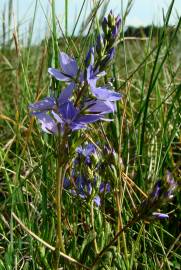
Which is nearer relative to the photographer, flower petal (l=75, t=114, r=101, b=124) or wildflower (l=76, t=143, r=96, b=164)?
flower petal (l=75, t=114, r=101, b=124)

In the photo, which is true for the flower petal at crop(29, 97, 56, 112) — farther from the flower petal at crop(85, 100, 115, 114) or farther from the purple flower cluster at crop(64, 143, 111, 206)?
the purple flower cluster at crop(64, 143, 111, 206)

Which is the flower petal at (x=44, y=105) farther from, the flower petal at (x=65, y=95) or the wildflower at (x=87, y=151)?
the wildflower at (x=87, y=151)

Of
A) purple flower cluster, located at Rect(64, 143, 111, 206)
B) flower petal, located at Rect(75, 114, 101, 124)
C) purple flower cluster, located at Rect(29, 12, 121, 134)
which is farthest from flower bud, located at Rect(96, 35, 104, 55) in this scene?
purple flower cluster, located at Rect(64, 143, 111, 206)

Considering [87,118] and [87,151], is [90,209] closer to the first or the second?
[87,151]

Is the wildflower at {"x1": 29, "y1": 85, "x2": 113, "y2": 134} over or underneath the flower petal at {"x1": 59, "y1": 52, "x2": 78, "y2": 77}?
underneath

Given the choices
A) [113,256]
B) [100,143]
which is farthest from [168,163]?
[113,256]

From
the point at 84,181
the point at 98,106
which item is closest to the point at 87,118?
the point at 98,106

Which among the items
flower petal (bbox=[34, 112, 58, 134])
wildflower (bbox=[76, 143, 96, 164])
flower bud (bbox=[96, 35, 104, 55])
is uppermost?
flower bud (bbox=[96, 35, 104, 55])

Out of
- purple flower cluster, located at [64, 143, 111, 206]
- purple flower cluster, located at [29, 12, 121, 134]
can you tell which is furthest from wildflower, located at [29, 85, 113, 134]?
purple flower cluster, located at [64, 143, 111, 206]

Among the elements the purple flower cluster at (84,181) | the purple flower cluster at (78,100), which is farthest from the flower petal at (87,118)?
the purple flower cluster at (84,181)
